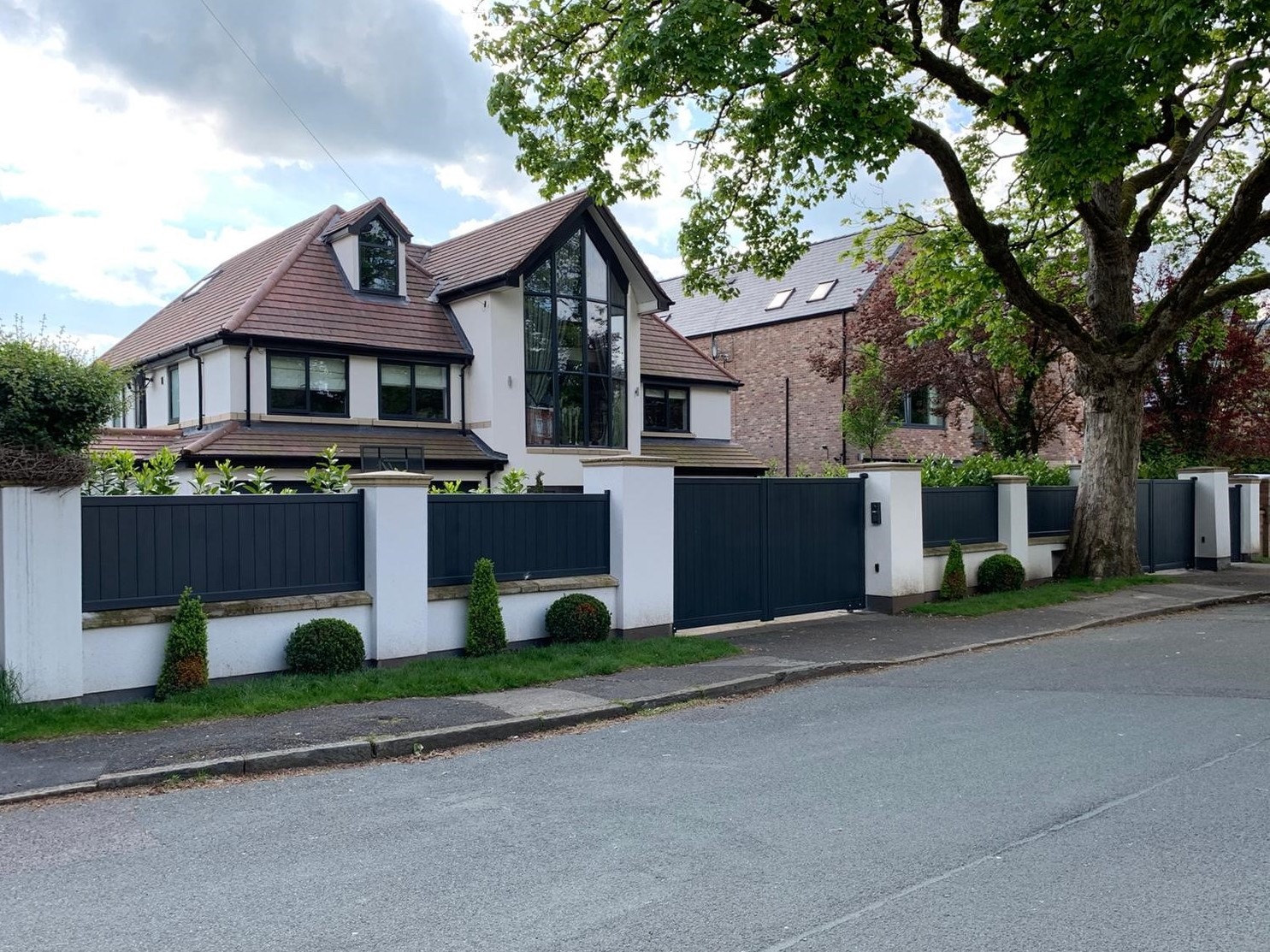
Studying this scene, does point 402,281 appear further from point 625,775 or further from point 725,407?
point 625,775

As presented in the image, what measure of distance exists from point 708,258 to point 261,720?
12.4 metres

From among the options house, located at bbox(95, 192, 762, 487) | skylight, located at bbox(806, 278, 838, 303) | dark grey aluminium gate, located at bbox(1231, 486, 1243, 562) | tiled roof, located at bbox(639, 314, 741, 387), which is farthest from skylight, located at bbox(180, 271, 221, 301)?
dark grey aluminium gate, located at bbox(1231, 486, 1243, 562)

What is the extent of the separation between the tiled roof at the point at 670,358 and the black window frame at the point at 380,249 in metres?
7.06

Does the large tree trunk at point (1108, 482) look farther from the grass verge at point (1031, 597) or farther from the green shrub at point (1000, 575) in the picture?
the green shrub at point (1000, 575)

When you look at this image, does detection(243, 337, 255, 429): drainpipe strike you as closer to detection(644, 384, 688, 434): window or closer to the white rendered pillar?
detection(644, 384, 688, 434): window

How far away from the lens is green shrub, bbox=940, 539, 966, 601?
16.6 m

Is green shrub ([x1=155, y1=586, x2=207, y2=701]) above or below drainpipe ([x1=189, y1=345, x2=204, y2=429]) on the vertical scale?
below

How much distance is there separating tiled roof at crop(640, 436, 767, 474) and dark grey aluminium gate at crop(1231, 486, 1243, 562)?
37.6 ft

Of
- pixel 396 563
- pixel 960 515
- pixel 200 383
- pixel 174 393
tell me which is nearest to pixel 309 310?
pixel 200 383

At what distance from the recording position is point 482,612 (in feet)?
36.8

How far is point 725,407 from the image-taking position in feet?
102

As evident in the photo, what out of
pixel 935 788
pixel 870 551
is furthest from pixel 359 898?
pixel 870 551

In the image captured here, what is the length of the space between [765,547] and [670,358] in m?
16.1

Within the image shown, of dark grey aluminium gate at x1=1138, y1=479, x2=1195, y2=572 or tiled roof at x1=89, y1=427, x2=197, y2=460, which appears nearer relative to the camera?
tiled roof at x1=89, y1=427, x2=197, y2=460
